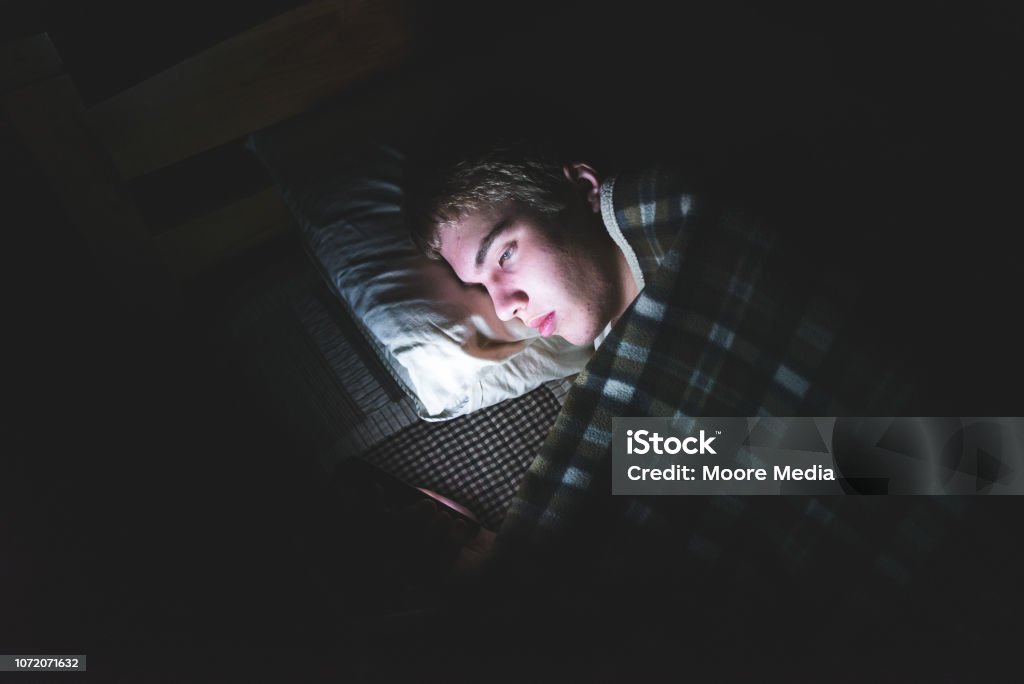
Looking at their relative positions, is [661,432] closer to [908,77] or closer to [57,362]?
[908,77]

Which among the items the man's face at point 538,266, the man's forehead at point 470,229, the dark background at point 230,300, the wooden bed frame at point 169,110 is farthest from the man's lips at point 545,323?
the wooden bed frame at point 169,110

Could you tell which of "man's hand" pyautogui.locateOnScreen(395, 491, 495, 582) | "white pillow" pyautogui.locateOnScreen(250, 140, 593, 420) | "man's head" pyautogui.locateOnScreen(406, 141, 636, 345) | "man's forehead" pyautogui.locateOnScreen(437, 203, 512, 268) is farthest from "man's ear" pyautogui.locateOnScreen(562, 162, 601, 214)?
"man's hand" pyautogui.locateOnScreen(395, 491, 495, 582)

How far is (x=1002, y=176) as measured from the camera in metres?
0.89

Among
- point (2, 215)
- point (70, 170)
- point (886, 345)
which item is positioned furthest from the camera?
point (2, 215)

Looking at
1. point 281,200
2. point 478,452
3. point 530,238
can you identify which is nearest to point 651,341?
point 530,238

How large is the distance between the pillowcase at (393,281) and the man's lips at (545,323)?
0.08 meters

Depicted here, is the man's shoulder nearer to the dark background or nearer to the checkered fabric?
the dark background

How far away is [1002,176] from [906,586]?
1.77 ft

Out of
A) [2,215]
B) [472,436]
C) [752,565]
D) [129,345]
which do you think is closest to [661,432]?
[752,565]

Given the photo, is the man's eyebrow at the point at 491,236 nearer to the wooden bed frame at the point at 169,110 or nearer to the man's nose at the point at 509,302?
the man's nose at the point at 509,302

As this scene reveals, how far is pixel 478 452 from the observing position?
110 centimetres

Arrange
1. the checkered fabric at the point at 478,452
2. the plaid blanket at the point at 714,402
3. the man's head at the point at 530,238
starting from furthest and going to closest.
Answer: the checkered fabric at the point at 478,452 < the man's head at the point at 530,238 < the plaid blanket at the point at 714,402

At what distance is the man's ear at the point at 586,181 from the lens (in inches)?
38.4

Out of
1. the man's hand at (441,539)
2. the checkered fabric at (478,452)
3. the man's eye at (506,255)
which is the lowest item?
the man's hand at (441,539)
